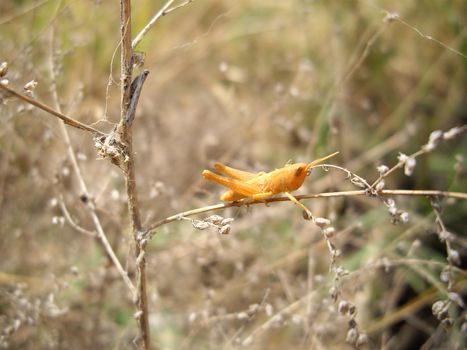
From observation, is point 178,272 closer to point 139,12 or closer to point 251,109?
point 251,109

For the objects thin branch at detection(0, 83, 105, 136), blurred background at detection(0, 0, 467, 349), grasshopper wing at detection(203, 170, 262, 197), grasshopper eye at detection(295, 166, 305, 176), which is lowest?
blurred background at detection(0, 0, 467, 349)

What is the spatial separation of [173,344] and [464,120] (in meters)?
2.35

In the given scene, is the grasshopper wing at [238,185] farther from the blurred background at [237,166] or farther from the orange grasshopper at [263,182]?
the blurred background at [237,166]

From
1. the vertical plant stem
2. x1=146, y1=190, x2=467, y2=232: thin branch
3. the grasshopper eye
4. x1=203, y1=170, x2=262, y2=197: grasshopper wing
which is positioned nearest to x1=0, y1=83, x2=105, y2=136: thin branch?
the vertical plant stem

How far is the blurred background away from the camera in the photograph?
2.18 m

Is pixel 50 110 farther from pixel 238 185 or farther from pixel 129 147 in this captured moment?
pixel 238 185

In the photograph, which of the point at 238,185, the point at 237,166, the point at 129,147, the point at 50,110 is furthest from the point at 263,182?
the point at 237,166

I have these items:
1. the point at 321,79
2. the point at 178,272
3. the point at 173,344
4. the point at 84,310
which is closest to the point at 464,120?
the point at 321,79

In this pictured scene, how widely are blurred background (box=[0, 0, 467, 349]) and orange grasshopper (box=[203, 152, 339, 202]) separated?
41cm

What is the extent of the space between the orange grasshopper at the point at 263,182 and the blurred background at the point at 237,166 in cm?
41

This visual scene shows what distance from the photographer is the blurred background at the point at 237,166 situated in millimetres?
2176

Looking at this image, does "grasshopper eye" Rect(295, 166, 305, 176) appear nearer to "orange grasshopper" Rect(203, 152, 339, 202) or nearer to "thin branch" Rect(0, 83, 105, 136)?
"orange grasshopper" Rect(203, 152, 339, 202)

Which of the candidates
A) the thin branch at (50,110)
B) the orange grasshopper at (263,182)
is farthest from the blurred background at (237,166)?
the thin branch at (50,110)

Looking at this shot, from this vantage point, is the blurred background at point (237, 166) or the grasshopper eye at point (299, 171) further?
the blurred background at point (237, 166)
